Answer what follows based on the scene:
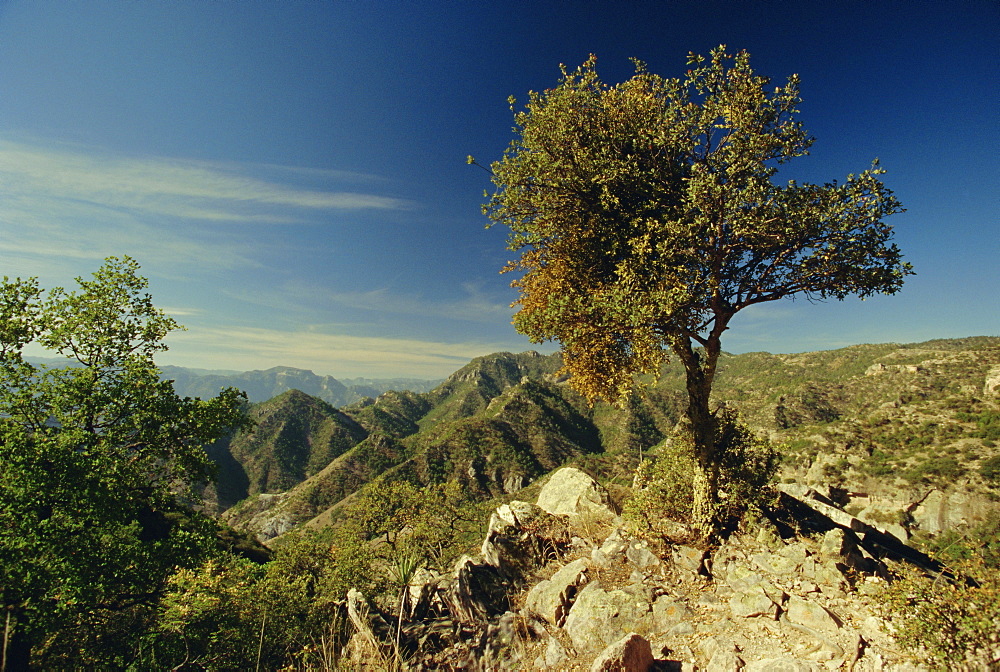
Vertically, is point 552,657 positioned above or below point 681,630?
below

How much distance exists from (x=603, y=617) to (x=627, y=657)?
1605 millimetres

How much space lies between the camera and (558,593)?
9062mm

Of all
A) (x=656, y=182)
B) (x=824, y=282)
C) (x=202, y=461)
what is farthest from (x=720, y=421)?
(x=202, y=461)

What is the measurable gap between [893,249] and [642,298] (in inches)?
201

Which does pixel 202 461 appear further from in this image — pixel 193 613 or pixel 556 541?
pixel 556 541

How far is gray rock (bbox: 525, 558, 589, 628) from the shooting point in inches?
→ 340

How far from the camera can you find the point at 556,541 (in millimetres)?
Result: 12000

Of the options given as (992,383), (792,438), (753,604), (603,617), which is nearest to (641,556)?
(603,617)

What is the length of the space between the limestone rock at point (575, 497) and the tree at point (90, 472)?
13.4 meters

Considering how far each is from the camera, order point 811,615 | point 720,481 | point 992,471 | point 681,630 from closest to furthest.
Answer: point 811,615
point 681,630
point 720,481
point 992,471

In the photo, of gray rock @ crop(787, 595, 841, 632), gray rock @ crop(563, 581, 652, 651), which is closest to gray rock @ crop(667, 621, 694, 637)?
gray rock @ crop(563, 581, 652, 651)

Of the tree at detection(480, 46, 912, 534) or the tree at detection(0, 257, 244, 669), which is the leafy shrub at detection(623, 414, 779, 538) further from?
the tree at detection(0, 257, 244, 669)

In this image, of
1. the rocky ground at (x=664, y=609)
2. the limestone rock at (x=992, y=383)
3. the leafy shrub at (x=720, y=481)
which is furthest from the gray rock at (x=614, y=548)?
the limestone rock at (x=992, y=383)

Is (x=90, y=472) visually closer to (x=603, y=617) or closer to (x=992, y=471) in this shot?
(x=603, y=617)
